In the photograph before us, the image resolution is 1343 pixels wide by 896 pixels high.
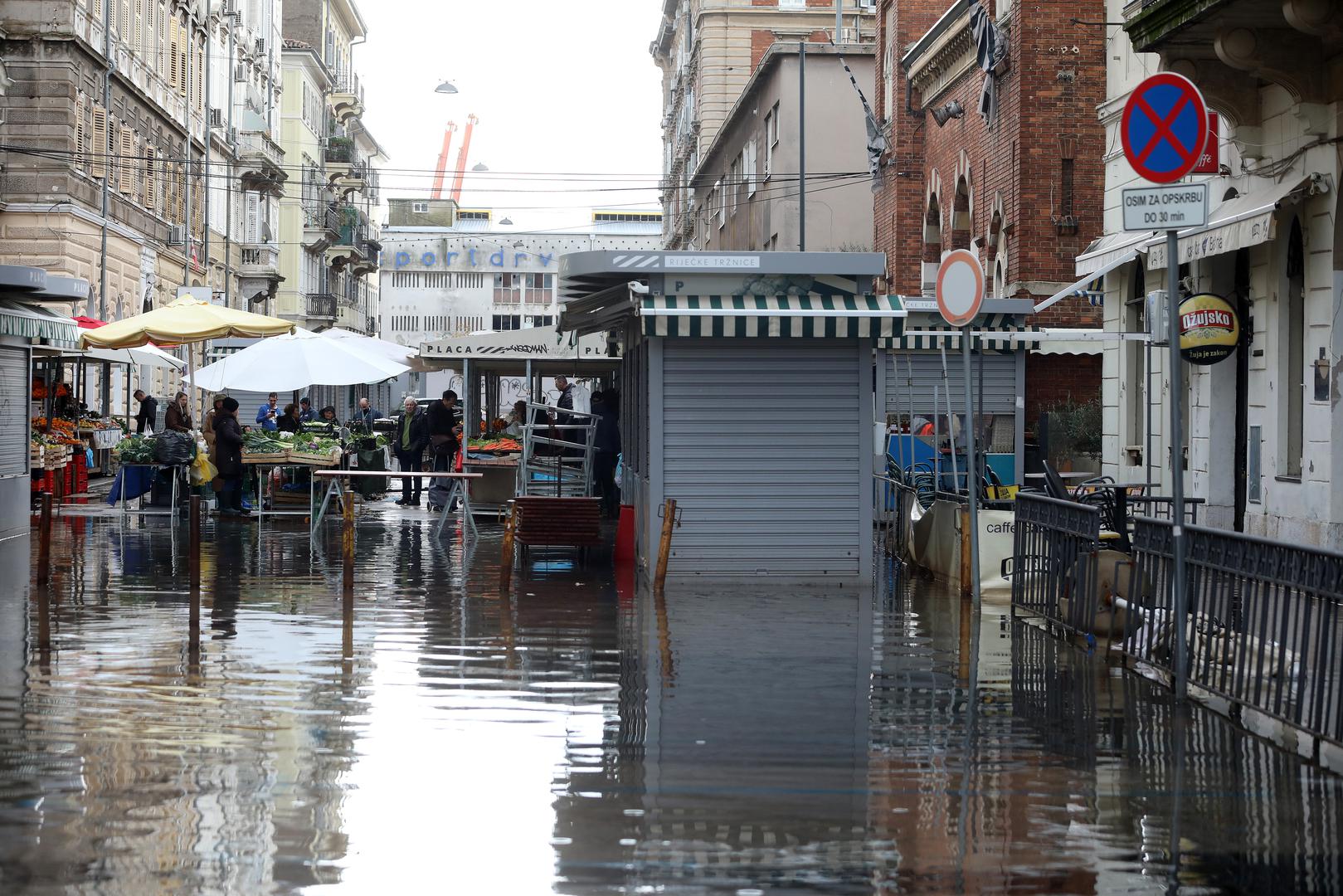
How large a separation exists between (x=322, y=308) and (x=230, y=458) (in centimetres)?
5645

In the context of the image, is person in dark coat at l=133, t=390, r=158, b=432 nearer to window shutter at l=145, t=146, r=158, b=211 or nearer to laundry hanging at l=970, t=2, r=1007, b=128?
window shutter at l=145, t=146, r=158, b=211

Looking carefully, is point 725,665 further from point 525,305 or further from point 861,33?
point 525,305

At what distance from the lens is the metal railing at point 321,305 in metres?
76.8

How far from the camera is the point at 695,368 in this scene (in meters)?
14.7

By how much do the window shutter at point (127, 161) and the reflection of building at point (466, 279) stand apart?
7121cm

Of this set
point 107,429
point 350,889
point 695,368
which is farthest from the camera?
point 107,429

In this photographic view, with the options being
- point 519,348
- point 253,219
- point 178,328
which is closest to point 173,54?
point 253,219

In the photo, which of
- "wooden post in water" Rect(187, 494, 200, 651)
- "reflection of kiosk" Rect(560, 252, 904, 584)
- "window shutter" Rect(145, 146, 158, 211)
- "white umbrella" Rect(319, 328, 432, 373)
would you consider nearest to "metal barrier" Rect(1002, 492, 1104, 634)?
"reflection of kiosk" Rect(560, 252, 904, 584)

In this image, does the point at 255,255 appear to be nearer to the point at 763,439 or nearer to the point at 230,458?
the point at 230,458

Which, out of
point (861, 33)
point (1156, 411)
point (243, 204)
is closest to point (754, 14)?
point (861, 33)

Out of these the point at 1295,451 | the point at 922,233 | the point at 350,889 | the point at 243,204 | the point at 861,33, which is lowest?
the point at 350,889

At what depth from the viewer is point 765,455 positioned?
48.3 ft

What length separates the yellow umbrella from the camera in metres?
22.2

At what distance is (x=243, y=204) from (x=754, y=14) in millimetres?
19790
